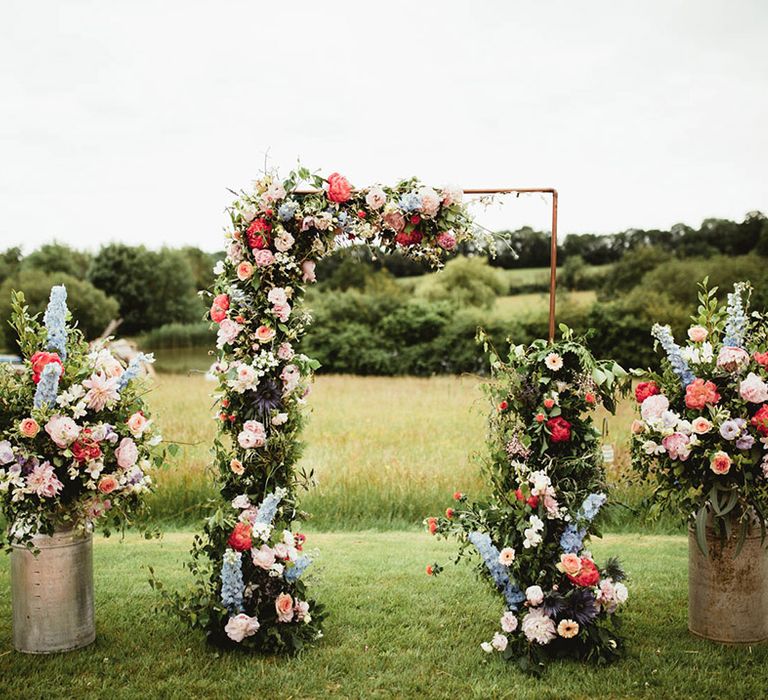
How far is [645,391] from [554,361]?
0.63 m

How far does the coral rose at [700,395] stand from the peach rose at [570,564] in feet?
3.16

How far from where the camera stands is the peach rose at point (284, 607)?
154 inches

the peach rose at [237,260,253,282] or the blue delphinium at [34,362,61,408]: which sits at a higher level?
the peach rose at [237,260,253,282]

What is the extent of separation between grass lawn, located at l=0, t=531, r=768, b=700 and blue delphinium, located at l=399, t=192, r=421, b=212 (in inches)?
92.7

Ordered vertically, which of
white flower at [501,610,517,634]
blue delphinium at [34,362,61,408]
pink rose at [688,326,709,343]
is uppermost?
pink rose at [688,326,709,343]

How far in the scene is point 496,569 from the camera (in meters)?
3.87

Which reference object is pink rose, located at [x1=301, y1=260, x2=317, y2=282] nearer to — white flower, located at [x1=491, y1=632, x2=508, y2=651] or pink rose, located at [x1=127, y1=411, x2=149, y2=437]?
pink rose, located at [x1=127, y1=411, x2=149, y2=437]

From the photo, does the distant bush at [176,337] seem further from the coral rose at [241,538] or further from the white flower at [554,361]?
the white flower at [554,361]

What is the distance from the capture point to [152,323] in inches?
689

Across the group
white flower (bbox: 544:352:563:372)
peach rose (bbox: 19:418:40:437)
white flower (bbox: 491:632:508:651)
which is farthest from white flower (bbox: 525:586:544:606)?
peach rose (bbox: 19:418:40:437)

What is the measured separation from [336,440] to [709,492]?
5585 millimetres

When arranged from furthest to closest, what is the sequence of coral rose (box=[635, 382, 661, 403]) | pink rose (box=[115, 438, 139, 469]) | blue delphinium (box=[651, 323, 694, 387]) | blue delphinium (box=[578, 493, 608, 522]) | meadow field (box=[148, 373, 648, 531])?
meadow field (box=[148, 373, 648, 531])
coral rose (box=[635, 382, 661, 403])
blue delphinium (box=[651, 323, 694, 387])
pink rose (box=[115, 438, 139, 469])
blue delphinium (box=[578, 493, 608, 522])

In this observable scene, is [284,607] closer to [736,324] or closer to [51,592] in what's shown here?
[51,592]

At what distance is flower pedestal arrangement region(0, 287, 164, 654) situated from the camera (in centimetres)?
366
